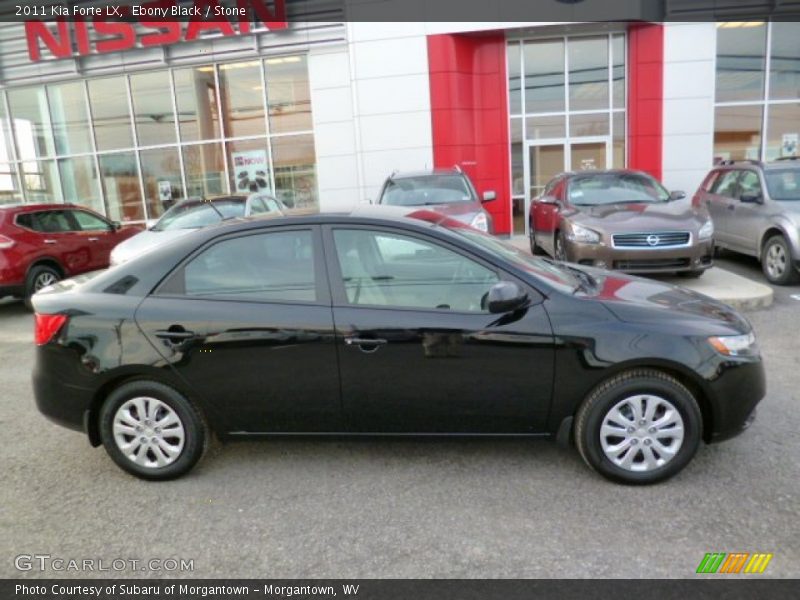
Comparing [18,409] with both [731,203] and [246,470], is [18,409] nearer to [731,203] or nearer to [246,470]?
[246,470]

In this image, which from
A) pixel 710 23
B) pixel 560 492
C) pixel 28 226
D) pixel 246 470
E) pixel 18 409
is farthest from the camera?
pixel 710 23

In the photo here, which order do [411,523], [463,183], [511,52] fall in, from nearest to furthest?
1. [411,523]
2. [463,183]
3. [511,52]

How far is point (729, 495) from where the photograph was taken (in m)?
3.20

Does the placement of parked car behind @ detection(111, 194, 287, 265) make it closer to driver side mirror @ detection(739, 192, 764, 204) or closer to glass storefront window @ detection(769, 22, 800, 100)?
driver side mirror @ detection(739, 192, 764, 204)

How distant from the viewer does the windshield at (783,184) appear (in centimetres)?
843

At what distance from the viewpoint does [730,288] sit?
297 inches

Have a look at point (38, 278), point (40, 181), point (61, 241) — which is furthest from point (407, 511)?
point (40, 181)

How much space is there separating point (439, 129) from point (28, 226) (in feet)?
27.8

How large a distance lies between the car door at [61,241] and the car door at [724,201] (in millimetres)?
10315

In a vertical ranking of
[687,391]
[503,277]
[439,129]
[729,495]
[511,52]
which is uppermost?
[511,52]

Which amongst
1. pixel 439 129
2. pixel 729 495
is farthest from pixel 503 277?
pixel 439 129

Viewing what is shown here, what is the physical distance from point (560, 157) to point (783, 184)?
630 cm

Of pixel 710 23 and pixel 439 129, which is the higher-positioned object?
pixel 710 23
